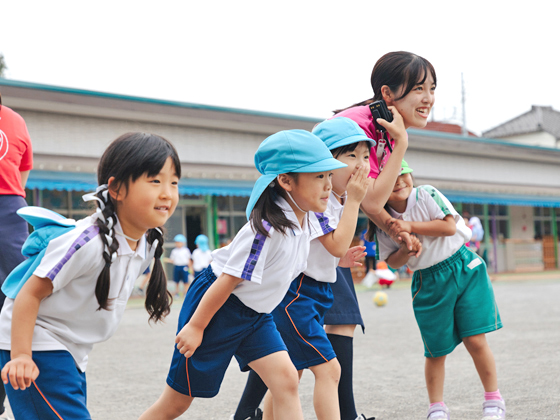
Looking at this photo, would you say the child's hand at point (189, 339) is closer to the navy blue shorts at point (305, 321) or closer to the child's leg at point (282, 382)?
the child's leg at point (282, 382)

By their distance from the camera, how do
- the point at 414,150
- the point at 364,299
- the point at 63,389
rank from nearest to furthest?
the point at 63,389
the point at 364,299
the point at 414,150

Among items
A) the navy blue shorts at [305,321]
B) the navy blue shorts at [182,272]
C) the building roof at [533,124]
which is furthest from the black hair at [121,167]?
the building roof at [533,124]

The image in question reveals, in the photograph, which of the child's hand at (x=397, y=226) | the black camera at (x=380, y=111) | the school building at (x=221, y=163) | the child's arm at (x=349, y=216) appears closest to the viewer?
the child's arm at (x=349, y=216)

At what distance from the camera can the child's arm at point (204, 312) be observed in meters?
2.40

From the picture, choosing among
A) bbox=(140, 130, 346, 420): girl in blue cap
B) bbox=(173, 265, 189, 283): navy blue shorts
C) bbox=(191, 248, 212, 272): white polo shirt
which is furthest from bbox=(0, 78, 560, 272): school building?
bbox=(140, 130, 346, 420): girl in blue cap

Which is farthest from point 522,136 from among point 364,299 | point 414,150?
point 364,299

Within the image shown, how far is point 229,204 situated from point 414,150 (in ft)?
A: 23.6

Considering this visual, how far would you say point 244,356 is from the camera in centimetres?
259

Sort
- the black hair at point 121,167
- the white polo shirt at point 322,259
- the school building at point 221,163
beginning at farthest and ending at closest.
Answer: the school building at point 221,163
the white polo shirt at point 322,259
the black hair at point 121,167

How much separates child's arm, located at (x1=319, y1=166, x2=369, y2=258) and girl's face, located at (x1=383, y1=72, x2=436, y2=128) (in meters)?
0.51

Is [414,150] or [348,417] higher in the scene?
[414,150]

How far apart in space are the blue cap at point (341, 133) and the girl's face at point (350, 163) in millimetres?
48

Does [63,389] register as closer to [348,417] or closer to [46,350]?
[46,350]

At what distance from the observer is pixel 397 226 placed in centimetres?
322
